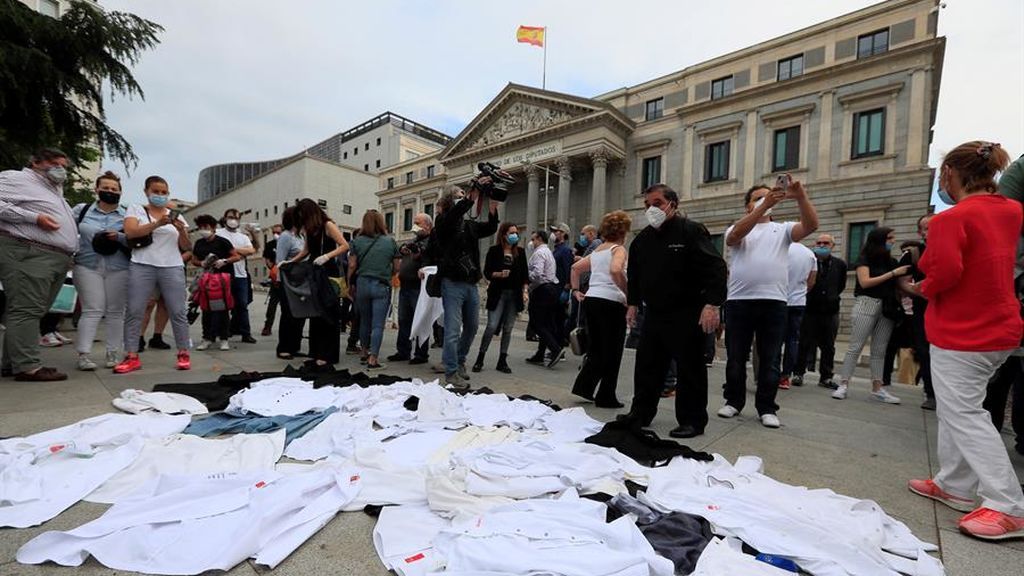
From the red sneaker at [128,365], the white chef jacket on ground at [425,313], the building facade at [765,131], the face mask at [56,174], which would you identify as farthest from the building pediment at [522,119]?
the red sneaker at [128,365]

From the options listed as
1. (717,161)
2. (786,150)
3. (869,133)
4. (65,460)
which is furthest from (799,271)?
(717,161)

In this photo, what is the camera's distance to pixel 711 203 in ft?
87.1

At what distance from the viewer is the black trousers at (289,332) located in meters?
6.05

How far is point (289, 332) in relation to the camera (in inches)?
239

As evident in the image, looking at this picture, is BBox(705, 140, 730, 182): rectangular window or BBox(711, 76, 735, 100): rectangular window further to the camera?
BBox(711, 76, 735, 100): rectangular window

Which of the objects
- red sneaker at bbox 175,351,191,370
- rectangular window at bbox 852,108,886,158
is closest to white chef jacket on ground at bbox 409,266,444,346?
red sneaker at bbox 175,351,191,370

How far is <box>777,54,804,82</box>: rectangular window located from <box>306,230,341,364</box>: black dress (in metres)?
27.7

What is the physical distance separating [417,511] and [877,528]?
1.94 meters

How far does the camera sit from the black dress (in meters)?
5.44

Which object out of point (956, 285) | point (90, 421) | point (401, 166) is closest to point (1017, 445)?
point (956, 285)

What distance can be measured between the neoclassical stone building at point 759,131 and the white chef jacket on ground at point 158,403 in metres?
24.9

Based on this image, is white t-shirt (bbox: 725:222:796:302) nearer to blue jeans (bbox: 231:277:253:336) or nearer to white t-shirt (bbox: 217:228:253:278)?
white t-shirt (bbox: 217:228:253:278)

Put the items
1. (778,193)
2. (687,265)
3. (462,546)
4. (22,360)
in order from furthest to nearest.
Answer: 1. (22,360)
2. (687,265)
3. (778,193)
4. (462,546)

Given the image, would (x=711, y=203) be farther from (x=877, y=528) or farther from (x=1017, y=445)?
(x=877, y=528)
